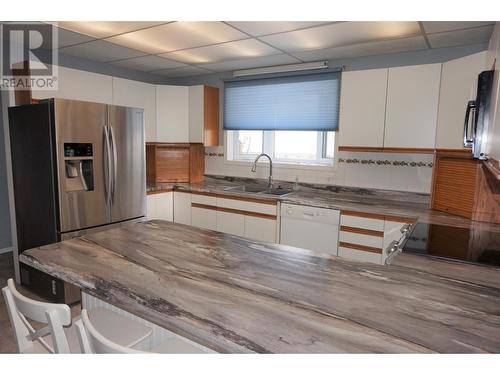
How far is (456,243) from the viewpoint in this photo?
182 centimetres

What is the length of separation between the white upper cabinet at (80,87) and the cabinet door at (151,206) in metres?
1.13

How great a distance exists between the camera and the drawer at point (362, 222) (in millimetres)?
2717

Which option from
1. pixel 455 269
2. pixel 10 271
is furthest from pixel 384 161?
pixel 10 271

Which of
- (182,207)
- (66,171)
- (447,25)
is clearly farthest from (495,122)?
(182,207)

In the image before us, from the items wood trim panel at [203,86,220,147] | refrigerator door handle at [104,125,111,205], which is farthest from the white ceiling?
refrigerator door handle at [104,125,111,205]

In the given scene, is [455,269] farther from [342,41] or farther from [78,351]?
[342,41]

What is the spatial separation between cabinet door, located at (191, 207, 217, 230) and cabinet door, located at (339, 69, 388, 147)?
1611mm

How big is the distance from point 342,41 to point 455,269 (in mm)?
2107

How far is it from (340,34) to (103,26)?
1.83 metres

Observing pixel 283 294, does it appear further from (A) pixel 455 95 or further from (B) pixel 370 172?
(B) pixel 370 172

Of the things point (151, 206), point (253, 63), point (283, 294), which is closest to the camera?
point (283, 294)

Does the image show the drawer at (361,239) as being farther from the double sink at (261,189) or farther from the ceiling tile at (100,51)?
the ceiling tile at (100,51)

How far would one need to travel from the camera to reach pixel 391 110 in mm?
2832

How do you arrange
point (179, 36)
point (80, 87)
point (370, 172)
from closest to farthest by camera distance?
point (179, 36) → point (80, 87) → point (370, 172)
